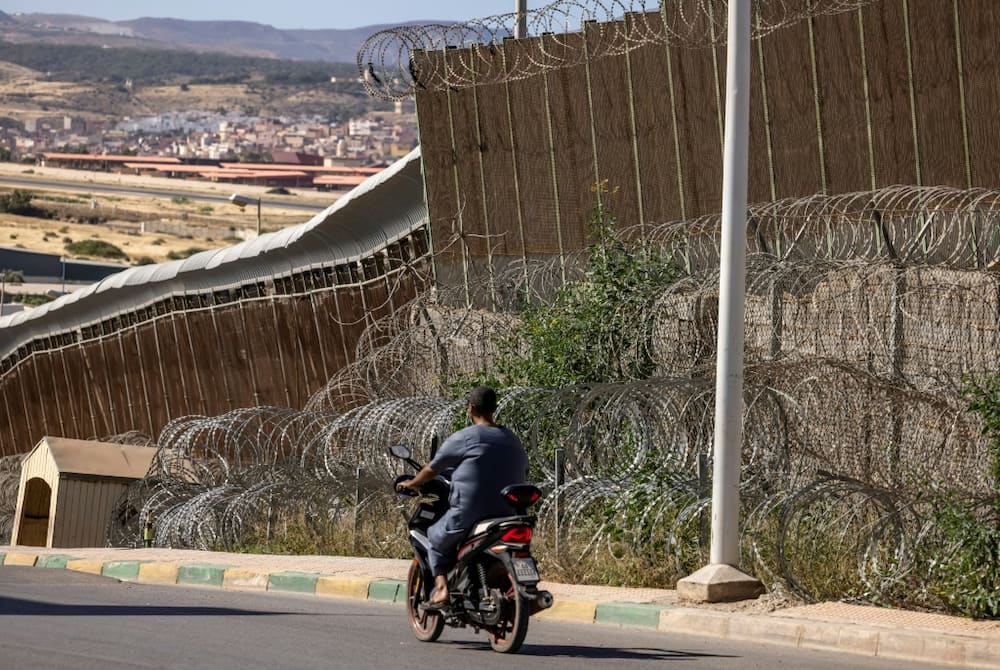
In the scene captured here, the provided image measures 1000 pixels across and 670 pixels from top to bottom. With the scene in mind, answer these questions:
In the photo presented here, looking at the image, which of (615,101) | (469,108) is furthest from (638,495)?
(469,108)

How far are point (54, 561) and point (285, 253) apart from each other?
33.9 feet

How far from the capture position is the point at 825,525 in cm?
1095

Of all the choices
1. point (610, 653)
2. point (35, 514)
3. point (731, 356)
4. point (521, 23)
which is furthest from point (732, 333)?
point (35, 514)

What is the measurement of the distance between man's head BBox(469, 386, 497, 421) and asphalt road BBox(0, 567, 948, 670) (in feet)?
4.64

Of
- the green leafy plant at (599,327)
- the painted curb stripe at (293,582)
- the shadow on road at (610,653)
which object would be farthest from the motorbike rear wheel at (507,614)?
the green leafy plant at (599,327)

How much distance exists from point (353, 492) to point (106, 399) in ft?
63.7

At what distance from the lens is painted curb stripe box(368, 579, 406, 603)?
42.2ft

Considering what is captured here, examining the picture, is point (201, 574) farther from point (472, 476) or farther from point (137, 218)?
point (137, 218)

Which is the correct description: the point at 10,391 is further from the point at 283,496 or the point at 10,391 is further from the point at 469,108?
the point at 283,496

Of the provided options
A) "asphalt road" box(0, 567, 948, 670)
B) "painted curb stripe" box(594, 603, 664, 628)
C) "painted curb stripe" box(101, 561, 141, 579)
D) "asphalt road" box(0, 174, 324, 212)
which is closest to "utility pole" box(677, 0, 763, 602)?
"painted curb stripe" box(594, 603, 664, 628)

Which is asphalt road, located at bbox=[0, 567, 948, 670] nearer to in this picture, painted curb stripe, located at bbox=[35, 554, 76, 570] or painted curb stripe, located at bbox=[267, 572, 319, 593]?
painted curb stripe, located at bbox=[267, 572, 319, 593]

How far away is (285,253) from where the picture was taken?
27031mm

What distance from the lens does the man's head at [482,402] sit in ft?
31.7

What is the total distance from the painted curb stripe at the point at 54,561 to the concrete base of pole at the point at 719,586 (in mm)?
8546
